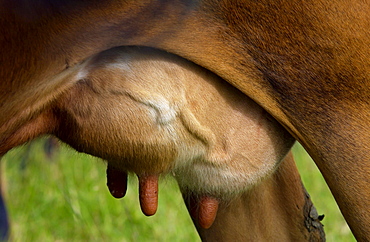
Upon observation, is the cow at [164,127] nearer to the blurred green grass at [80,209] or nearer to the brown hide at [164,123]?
the brown hide at [164,123]

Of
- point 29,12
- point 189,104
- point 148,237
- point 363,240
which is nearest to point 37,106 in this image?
point 29,12

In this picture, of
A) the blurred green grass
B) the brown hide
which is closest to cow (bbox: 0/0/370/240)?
the brown hide

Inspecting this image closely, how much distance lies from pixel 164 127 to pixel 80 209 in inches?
66.9

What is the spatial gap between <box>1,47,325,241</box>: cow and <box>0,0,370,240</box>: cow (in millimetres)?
51

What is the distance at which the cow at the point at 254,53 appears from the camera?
60.8 inches

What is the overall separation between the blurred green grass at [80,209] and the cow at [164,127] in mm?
1199

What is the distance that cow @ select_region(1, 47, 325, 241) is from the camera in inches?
66.2

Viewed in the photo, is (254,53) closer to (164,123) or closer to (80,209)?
(164,123)

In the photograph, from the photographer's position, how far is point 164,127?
1745 mm

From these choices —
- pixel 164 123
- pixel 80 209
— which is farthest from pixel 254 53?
pixel 80 209

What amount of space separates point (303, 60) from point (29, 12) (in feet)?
2.01

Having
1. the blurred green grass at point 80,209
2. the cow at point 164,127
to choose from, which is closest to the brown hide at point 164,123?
the cow at point 164,127

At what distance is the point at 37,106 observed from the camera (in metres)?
1.65

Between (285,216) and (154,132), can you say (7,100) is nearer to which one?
(154,132)
